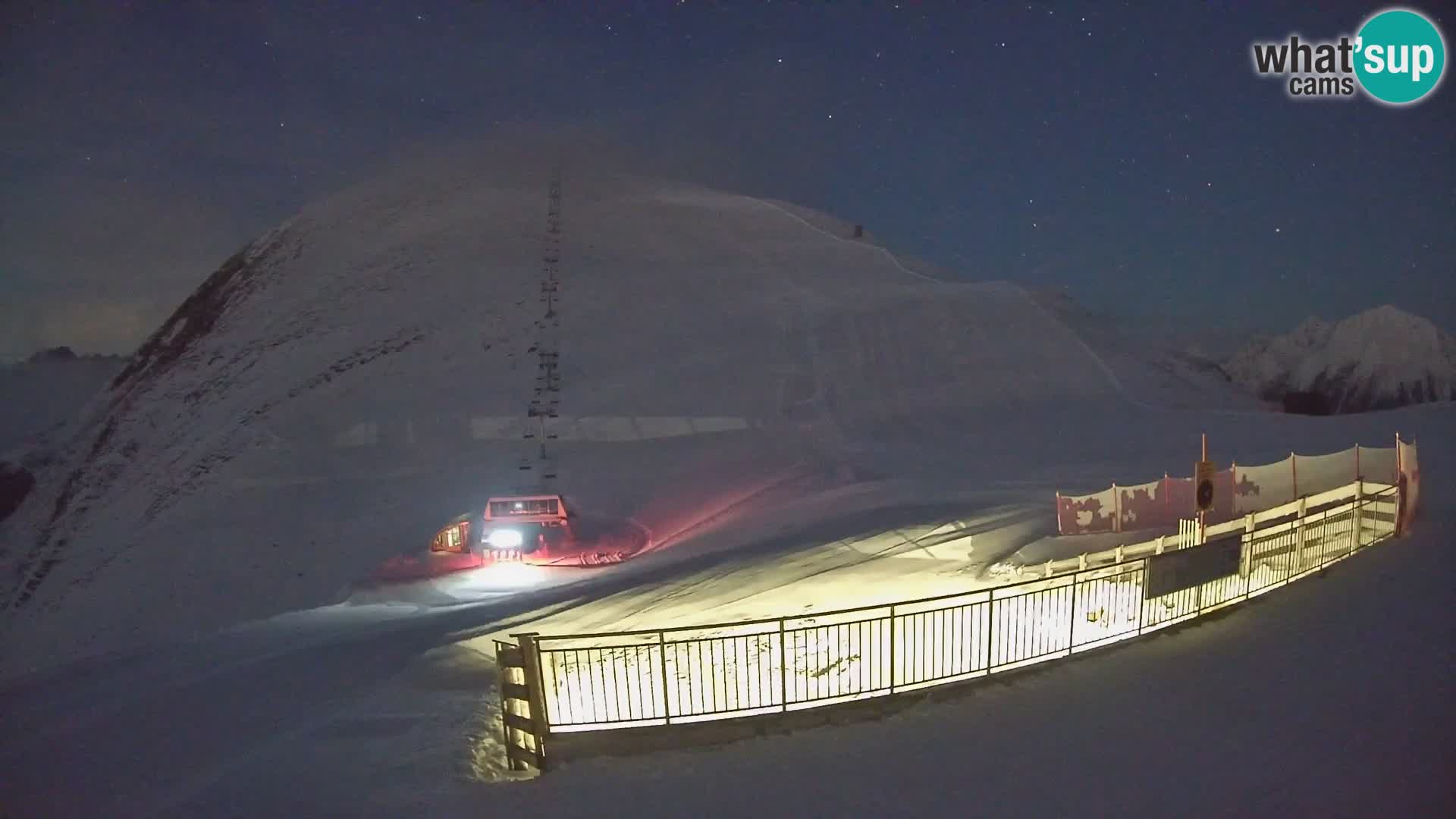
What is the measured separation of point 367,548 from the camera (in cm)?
2055

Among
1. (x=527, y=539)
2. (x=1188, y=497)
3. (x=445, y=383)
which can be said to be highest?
(x=445, y=383)

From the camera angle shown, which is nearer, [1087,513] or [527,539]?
[1087,513]

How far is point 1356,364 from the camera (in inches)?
1826

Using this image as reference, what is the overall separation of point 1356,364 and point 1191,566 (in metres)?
49.6

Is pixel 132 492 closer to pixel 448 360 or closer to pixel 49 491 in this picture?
pixel 49 491

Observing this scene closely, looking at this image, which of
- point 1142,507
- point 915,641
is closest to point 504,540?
point 915,641

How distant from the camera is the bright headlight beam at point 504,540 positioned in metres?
16.3

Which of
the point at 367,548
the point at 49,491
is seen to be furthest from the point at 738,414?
the point at 49,491

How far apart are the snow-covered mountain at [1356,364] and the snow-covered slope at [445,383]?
66.8 feet

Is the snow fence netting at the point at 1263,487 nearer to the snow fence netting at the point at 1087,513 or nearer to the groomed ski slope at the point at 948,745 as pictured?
the snow fence netting at the point at 1087,513

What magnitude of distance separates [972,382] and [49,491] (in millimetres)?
36652

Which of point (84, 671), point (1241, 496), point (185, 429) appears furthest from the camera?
point (185, 429)

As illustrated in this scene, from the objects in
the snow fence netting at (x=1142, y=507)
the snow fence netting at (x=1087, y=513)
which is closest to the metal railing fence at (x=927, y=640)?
the snow fence netting at (x=1142, y=507)

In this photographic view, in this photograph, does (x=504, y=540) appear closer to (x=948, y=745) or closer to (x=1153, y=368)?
(x=948, y=745)
